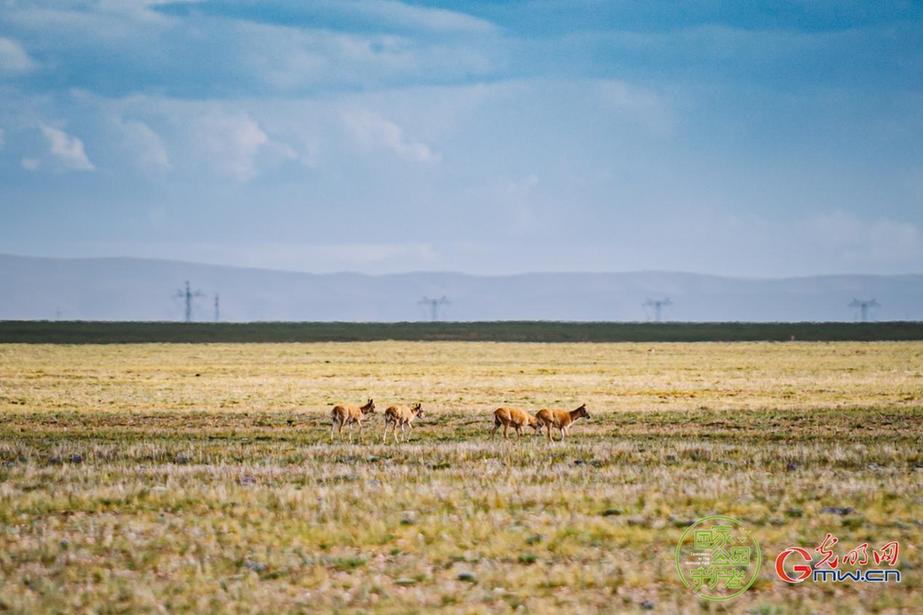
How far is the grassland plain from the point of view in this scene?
35.4 feet

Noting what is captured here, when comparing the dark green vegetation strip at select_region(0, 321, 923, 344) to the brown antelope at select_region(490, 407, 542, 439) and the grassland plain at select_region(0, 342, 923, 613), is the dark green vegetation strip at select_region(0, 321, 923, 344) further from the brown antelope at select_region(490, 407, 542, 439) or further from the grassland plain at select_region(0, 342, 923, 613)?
the brown antelope at select_region(490, 407, 542, 439)

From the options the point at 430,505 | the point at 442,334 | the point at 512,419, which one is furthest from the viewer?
the point at 442,334

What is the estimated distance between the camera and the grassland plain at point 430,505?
10.8 meters

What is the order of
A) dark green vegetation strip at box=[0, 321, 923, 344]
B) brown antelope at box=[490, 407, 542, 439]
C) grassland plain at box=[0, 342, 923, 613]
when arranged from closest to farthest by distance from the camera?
grassland plain at box=[0, 342, 923, 613] < brown antelope at box=[490, 407, 542, 439] < dark green vegetation strip at box=[0, 321, 923, 344]

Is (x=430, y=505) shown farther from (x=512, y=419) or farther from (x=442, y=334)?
(x=442, y=334)

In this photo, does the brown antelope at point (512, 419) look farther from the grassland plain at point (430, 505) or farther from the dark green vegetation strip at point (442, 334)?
the dark green vegetation strip at point (442, 334)

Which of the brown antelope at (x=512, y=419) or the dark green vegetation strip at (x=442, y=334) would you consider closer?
the brown antelope at (x=512, y=419)

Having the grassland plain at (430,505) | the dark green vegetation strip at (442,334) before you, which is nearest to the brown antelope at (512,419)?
the grassland plain at (430,505)

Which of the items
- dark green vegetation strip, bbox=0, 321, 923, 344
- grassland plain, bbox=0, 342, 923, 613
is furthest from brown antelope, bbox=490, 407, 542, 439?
dark green vegetation strip, bbox=0, 321, 923, 344

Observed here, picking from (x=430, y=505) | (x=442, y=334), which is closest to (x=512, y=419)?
(x=430, y=505)

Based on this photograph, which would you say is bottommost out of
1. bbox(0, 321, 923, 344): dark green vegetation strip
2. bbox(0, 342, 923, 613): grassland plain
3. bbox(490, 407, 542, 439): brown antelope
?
bbox(0, 342, 923, 613): grassland plain

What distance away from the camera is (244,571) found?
11.7 metres

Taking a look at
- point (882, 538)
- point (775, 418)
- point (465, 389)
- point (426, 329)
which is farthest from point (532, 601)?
point (426, 329)

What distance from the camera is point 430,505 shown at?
607 inches
